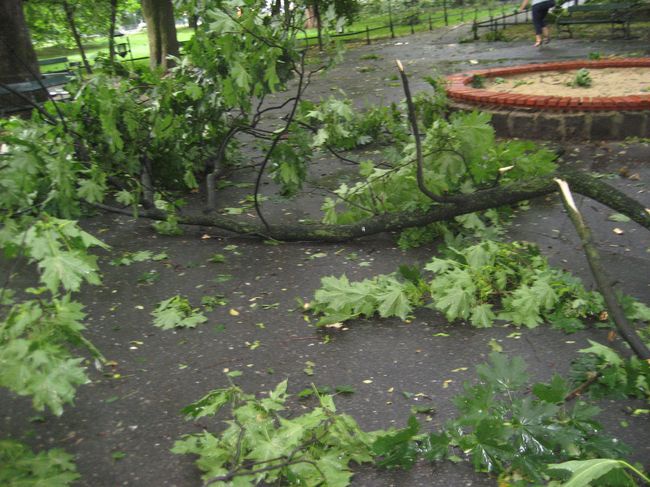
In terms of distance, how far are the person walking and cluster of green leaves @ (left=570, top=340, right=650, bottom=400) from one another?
40.3 feet

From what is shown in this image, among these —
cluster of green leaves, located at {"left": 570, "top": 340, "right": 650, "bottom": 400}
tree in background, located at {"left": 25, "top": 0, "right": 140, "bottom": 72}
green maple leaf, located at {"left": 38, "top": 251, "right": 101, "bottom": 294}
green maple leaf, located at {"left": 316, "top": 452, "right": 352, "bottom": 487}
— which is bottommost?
green maple leaf, located at {"left": 316, "top": 452, "right": 352, "bottom": 487}

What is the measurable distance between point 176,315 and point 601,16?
52.2 ft

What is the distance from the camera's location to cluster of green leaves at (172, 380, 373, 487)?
2742mm

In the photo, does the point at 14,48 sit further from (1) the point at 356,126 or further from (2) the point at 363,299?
(2) the point at 363,299

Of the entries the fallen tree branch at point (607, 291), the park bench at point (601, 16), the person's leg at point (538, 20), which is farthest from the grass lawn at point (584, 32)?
the fallen tree branch at point (607, 291)

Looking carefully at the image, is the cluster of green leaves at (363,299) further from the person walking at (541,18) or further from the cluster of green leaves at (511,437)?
the person walking at (541,18)

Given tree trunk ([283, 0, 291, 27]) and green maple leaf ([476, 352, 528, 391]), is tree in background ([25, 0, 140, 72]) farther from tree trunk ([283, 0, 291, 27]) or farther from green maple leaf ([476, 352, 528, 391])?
green maple leaf ([476, 352, 528, 391])

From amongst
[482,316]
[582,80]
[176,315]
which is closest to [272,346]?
[176,315]

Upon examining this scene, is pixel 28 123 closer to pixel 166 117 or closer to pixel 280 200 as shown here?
pixel 166 117

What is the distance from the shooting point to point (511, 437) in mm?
2840

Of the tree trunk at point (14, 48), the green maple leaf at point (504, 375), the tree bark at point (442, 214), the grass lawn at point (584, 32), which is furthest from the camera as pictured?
the grass lawn at point (584, 32)

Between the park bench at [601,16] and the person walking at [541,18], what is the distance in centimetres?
35

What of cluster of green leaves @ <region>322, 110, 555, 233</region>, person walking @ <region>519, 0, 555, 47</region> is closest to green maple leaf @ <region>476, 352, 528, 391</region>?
cluster of green leaves @ <region>322, 110, 555, 233</region>

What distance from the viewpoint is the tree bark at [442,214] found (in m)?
4.20
